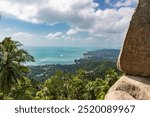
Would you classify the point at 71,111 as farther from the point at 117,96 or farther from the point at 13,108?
the point at 117,96

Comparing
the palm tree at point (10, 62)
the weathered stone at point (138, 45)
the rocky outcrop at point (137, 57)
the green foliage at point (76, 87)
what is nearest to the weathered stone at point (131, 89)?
the rocky outcrop at point (137, 57)

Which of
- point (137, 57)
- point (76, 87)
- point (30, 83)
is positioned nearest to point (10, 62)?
point (30, 83)

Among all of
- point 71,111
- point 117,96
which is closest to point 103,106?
point 71,111

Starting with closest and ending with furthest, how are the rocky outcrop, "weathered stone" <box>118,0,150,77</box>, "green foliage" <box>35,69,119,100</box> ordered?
the rocky outcrop, "weathered stone" <box>118,0,150,77</box>, "green foliage" <box>35,69,119,100</box>

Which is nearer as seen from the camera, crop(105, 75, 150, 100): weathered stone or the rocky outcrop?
crop(105, 75, 150, 100): weathered stone

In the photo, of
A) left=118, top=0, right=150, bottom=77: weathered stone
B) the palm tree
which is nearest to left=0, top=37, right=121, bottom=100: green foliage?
the palm tree

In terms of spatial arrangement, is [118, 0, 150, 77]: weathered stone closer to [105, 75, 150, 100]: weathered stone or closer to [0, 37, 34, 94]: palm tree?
[105, 75, 150, 100]: weathered stone

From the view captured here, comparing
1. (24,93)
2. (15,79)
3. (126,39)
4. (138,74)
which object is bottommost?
(24,93)
